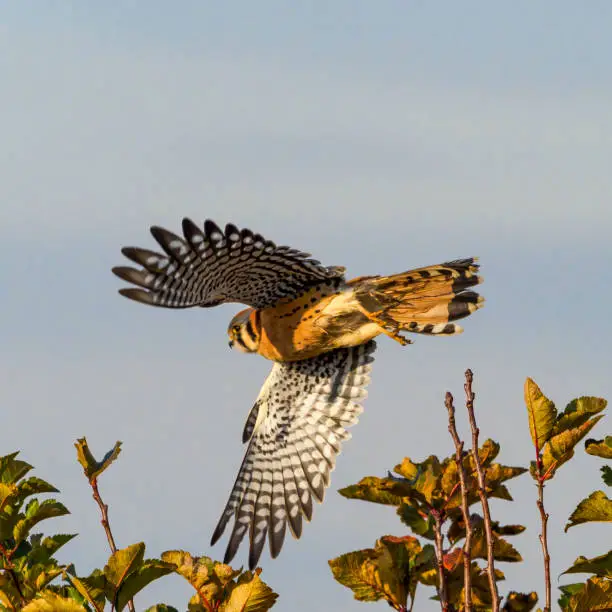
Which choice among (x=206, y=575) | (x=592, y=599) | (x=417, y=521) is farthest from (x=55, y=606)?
(x=592, y=599)

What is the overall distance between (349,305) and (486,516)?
5.69 metres

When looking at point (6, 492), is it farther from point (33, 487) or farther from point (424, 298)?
point (424, 298)

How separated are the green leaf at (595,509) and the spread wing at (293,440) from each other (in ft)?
19.3

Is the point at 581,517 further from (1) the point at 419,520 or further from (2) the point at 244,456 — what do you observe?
(2) the point at 244,456

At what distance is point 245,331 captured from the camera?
35.0 feet

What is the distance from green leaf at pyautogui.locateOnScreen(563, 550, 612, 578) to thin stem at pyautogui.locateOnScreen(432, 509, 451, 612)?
549 mm

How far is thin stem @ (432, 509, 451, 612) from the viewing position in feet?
15.7

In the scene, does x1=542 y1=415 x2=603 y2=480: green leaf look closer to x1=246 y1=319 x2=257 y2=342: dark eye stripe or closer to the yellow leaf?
the yellow leaf

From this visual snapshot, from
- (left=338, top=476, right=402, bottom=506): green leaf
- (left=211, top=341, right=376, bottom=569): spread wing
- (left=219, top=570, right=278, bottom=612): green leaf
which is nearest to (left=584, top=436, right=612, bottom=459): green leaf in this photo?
(left=338, top=476, right=402, bottom=506): green leaf

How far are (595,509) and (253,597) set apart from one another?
1613 millimetres

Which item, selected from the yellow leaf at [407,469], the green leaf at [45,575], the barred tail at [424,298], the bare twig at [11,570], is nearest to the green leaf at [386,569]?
the yellow leaf at [407,469]

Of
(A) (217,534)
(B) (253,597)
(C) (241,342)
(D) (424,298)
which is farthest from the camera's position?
(A) (217,534)

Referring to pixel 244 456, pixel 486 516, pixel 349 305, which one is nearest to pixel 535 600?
pixel 486 516

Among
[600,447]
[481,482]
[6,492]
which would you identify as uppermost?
[600,447]
